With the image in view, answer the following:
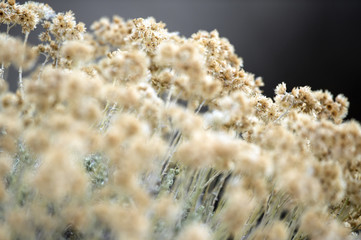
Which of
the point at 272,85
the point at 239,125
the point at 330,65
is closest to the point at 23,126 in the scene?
the point at 239,125

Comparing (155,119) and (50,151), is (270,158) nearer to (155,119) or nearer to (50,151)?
(155,119)

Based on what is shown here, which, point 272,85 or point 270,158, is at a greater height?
point 272,85

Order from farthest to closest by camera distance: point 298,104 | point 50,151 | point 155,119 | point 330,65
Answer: point 330,65 → point 298,104 → point 155,119 → point 50,151

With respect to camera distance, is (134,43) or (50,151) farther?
(134,43)

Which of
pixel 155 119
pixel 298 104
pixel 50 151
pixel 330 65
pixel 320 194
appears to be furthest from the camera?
pixel 330 65

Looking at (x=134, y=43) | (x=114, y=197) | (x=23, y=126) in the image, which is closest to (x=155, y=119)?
(x=114, y=197)

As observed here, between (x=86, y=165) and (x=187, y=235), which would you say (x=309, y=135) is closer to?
(x=187, y=235)

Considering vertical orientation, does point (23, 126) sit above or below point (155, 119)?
below

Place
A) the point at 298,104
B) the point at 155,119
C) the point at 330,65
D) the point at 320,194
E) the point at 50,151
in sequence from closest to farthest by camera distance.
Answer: the point at 50,151
the point at 320,194
the point at 155,119
the point at 298,104
the point at 330,65

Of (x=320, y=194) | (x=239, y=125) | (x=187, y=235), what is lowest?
(x=187, y=235)
